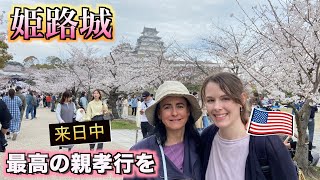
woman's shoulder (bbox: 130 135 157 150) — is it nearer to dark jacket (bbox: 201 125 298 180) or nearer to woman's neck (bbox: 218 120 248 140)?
woman's neck (bbox: 218 120 248 140)

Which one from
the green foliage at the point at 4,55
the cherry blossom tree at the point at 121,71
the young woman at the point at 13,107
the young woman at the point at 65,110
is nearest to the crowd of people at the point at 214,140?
the young woman at the point at 65,110

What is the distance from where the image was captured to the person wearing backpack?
5.32ft

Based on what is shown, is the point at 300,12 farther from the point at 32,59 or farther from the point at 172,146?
the point at 32,59

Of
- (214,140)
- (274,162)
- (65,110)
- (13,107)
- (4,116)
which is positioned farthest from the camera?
(13,107)

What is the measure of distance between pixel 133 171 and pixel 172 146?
1.25 ft

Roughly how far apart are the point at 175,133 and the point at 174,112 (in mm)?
128

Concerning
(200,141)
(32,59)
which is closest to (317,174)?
(200,141)

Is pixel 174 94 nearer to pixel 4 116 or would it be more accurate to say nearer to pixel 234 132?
pixel 234 132

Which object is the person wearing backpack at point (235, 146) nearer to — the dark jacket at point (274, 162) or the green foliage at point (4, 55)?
the dark jacket at point (274, 162)

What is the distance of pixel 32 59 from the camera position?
6494cm

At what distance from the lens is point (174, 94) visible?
1891 mm

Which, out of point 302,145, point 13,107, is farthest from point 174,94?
point 13,107

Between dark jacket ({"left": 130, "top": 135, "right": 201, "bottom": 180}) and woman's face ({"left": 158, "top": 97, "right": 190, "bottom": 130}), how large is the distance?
11 cm

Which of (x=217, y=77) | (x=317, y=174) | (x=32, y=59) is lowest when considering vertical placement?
(x=317, y=174)
